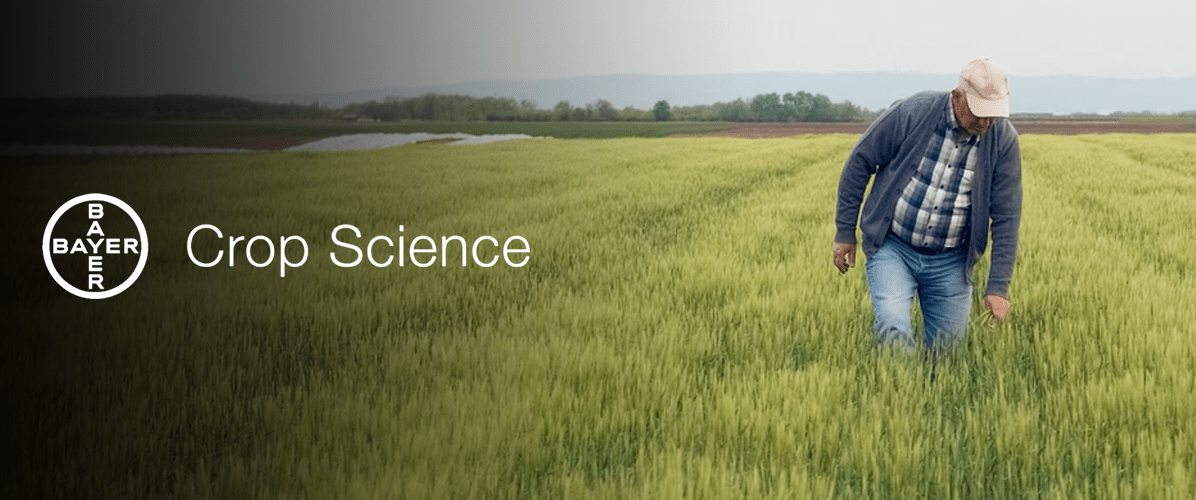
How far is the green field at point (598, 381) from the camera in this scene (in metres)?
2.43

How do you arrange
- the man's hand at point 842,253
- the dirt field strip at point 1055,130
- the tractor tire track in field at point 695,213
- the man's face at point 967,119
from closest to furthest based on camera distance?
1. the man's face at point 967,119
2. the man's hand at point 842,253
3. the tractor tire track in field at point 695,213
4. the dirt field strip at point 1055,130

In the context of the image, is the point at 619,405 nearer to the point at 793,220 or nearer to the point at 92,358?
the point at 92,358

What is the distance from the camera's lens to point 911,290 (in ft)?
12.2

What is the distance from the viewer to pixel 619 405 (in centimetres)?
300

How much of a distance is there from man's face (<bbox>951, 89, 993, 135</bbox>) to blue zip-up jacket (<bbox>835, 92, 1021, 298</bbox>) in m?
0.14

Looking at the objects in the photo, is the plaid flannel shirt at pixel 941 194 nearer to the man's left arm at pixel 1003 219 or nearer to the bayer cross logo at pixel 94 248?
the man's left arm at pixel 1003 219

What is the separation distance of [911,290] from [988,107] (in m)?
1.01

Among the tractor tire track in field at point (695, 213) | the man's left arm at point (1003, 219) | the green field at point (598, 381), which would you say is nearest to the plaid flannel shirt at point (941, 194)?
the man's left arm at point (1003, 219)

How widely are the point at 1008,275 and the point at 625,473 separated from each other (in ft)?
Answer: 7.21

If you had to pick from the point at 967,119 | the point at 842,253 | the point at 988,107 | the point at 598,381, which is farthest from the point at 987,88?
the point at 598,381

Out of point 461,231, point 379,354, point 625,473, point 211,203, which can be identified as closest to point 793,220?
point 461,231

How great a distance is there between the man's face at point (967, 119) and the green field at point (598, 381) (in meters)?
1.03

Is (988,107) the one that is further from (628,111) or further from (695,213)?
(628,111)

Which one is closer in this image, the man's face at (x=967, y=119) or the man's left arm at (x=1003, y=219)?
the man's face at (x=967, y=119)
